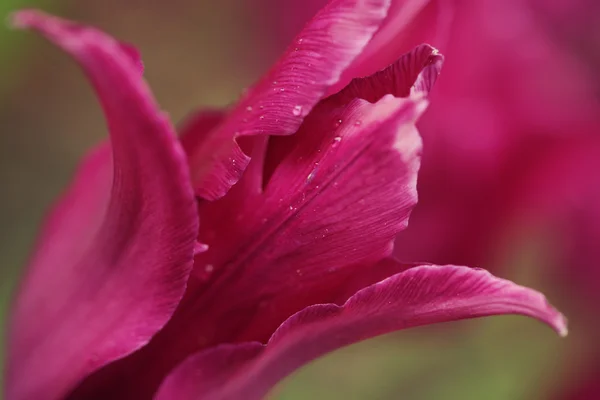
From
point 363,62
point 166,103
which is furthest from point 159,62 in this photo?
point 363,62

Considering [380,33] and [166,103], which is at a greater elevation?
[380,33]

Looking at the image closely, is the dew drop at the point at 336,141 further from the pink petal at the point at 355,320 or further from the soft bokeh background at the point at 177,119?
the soft bokeh background at the point at 177,119

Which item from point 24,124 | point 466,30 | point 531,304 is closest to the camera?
point 531,304

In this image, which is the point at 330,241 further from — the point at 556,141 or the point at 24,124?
the point at 24,124

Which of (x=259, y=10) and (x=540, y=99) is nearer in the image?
(x=540, y=99)

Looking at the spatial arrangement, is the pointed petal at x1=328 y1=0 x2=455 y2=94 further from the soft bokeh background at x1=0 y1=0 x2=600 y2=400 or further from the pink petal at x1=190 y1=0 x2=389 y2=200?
the soft bokeh background at x1=0 y1=0 x2=600 y2=400

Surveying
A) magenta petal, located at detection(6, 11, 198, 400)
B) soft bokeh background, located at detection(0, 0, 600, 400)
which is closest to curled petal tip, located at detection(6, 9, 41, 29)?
magenta petal, located at detection(6, 11, 198, 400)

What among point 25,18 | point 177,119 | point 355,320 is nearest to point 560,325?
point 355,320
